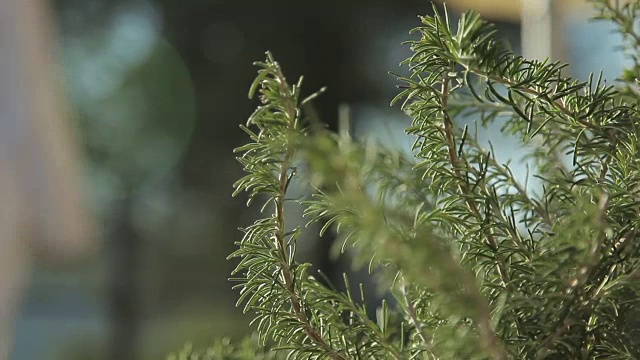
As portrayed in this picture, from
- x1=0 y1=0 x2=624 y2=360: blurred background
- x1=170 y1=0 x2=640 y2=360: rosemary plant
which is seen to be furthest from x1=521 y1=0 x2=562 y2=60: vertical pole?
x1=0 y1=0 x2=624 y2=360: blurred background

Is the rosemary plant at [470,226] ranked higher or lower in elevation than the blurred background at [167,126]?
higher

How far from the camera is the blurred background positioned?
185 centimetres

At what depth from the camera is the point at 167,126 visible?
189 cm

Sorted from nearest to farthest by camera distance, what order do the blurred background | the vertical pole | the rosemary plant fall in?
the rosemary plant
the vertical pole
the blurred background

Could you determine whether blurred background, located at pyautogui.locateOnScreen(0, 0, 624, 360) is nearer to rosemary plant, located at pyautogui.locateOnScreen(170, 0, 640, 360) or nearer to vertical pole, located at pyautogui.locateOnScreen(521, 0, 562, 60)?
vertical pole, located at pyautogui.locateOnScreen(521, 0, 562, 60)

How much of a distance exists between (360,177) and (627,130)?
0.12 m

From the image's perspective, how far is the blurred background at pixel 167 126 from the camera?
72.8 inches

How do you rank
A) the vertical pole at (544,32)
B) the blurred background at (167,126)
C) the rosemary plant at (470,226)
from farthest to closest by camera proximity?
the blurred background at (167,126), the vertical pole at (544,32), the rosemary plant at (470,226)

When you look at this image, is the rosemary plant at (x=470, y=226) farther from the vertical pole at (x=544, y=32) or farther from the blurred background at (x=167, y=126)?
the blurred background at (x=167, y=126)

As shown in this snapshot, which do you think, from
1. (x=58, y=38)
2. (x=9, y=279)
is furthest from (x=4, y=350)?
(x=58, y=38)

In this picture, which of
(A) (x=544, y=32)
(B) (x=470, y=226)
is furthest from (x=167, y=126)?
(B) (x=470, y=226)

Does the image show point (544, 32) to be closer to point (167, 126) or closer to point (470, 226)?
point (470, 226)

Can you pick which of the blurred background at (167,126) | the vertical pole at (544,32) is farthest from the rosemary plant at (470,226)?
the blurred background at (167,126)

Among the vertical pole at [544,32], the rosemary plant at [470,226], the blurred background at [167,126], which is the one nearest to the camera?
the rosemary plant at [470,226]
